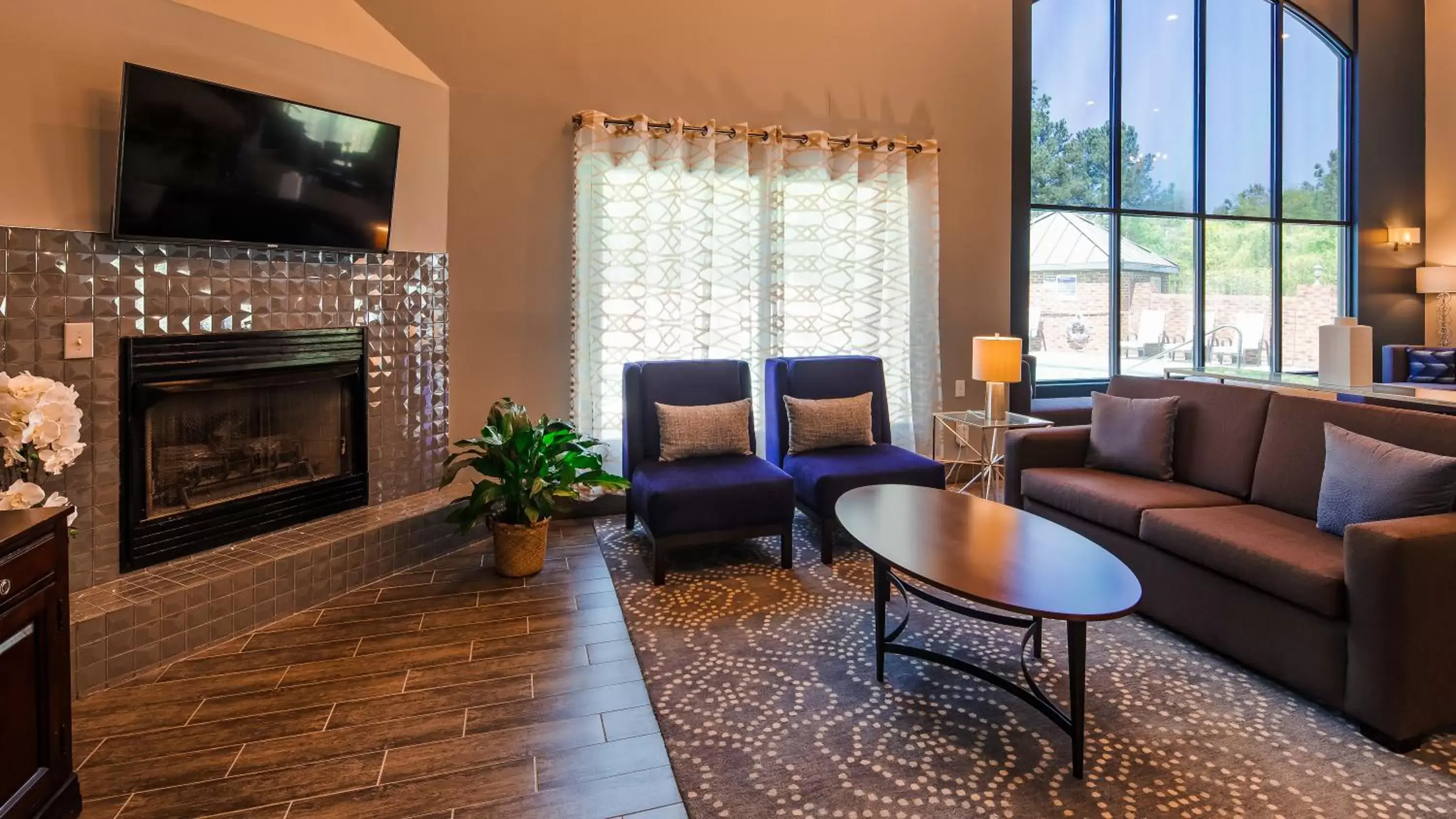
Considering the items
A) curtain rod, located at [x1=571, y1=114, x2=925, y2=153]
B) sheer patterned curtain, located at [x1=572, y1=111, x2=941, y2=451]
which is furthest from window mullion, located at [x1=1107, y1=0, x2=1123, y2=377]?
curtain rod, located at [x1=571, y1=114, x2=925, y2=153]

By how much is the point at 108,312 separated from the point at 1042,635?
3680mm

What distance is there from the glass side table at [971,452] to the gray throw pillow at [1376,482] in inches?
73.2

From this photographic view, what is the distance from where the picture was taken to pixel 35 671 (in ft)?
5.39

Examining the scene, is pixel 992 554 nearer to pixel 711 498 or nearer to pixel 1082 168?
pixel 711 498

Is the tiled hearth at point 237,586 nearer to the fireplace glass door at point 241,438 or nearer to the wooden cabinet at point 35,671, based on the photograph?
the fireplace glass door at point 241,438

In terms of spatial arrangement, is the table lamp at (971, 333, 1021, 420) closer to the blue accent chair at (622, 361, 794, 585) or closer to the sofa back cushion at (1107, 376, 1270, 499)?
the sofa back cushion at (1107, 376, 1270, 499)

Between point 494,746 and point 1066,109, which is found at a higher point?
point 1066,109

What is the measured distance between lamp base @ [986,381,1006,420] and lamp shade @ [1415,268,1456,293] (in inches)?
215

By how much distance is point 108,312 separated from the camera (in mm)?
2623

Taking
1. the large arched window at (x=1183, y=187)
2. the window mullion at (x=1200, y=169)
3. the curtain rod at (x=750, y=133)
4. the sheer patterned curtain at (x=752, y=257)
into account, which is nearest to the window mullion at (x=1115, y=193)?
the large arched window at (x=1183, y=187)

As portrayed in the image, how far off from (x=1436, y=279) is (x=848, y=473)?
6770mm

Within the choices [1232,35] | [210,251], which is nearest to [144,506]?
[210,251]

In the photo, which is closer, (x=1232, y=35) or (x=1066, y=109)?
(x=1066, y=109)

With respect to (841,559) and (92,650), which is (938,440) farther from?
(92,650)
